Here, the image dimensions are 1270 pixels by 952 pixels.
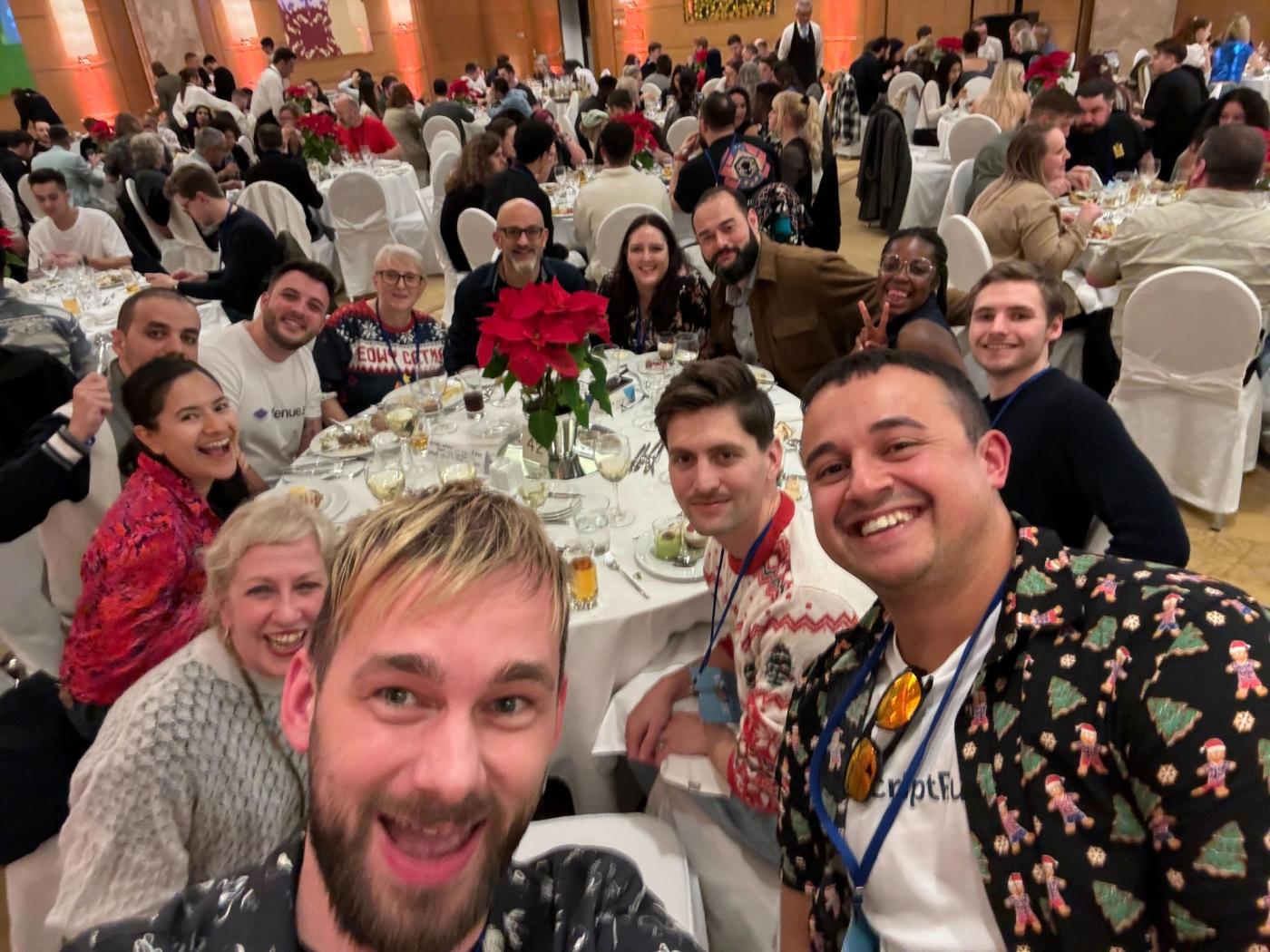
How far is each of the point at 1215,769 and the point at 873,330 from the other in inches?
92.3

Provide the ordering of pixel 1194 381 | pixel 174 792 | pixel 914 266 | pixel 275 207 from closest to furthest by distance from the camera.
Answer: pixel 174 792 < pixel 914 266 < pixel 1194 381 < pixel 275 207

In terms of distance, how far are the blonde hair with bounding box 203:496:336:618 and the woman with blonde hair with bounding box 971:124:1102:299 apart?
3541mm

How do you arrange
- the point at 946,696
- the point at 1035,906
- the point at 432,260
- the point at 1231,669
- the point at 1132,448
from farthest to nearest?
the point at 432,260
the point at 1132,448
the point at 946,696
the point at 1035,906
the point at 1231,669

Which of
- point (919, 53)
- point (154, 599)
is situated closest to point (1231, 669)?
point (154, 599)

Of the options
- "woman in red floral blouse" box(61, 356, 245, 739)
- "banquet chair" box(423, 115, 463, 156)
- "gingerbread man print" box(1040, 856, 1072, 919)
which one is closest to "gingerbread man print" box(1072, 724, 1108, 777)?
"gingerbread man print" box(1040, 856, 1072, 919)

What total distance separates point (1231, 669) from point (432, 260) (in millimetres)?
7159

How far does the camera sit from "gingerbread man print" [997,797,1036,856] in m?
0.96

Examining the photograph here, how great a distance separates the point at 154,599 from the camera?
5.70ft

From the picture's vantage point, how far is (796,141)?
567 centimetres

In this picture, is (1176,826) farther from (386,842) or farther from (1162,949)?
(386,842)

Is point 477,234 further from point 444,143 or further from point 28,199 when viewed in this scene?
point 28,199

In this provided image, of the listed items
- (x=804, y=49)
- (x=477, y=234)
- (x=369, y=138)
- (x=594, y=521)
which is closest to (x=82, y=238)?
(x=477, y=234)

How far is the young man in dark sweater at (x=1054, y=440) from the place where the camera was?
71.0 inches

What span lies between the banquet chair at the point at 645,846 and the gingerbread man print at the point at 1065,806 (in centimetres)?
78
